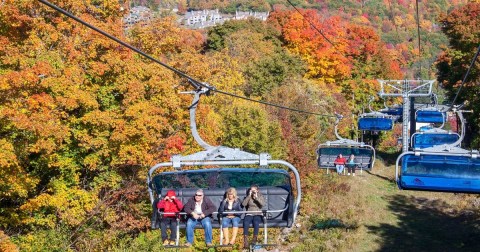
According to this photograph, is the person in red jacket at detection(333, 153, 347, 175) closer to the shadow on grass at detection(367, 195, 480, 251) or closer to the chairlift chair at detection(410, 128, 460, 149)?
the chairlift chair at detection(410, 128, 460, 149)

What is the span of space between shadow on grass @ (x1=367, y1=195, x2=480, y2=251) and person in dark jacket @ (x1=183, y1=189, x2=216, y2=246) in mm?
14759

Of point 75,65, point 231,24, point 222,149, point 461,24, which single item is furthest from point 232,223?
point 231,24

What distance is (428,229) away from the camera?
25.7 m

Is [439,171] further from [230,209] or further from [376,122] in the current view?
[376,122]

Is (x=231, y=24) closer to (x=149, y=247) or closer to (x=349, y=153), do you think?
(x=349, y=153)

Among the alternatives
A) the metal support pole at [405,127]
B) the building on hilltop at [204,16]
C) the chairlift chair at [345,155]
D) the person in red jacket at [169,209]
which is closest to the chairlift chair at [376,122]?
the chairlift chair at [345,155]

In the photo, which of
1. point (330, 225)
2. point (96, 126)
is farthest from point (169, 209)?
point (330, 225)

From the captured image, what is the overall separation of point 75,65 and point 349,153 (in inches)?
431

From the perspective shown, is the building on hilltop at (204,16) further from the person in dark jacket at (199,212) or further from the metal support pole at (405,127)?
the person in dark jacket at (199,212)

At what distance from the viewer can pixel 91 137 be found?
62.5 ft

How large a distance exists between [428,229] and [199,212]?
18.6m

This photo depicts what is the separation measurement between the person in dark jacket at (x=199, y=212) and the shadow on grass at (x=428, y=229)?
48.4 ft

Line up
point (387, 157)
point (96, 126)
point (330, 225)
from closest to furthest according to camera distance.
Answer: point (96, 126) → point (330, 225) → point (387, 157)

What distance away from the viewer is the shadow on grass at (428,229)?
76.0 ft
